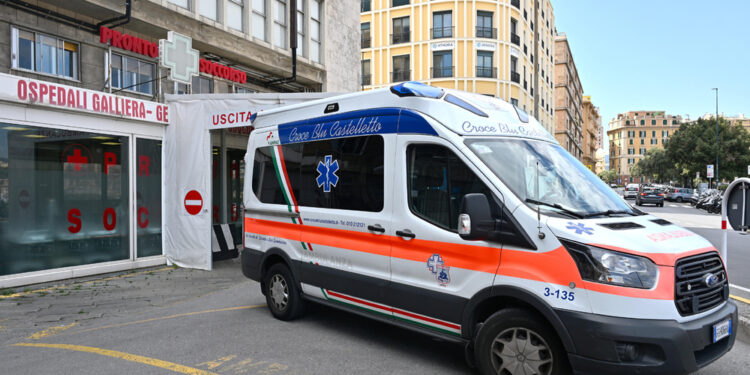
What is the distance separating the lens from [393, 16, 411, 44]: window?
4222 centimetres

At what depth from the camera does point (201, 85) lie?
15.5 metres

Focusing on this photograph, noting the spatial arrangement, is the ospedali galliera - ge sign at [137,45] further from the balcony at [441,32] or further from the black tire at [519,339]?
the balcony at [441,32]

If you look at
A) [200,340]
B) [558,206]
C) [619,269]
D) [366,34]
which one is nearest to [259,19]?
[200,340]

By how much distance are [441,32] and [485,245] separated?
39.8m

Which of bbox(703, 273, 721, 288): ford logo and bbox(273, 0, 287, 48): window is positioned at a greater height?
bbox(273, 0, 287, 48): window

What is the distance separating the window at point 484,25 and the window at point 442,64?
2.89 meters

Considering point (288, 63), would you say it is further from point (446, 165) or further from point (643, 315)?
point (643, 315)

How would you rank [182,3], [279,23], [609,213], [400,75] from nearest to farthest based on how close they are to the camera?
[609,213] → [182,3] → [279,23] → [400,75]

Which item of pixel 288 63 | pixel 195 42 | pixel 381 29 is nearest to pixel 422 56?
pixel 381 29

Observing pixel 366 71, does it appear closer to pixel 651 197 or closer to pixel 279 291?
pixel 651 197

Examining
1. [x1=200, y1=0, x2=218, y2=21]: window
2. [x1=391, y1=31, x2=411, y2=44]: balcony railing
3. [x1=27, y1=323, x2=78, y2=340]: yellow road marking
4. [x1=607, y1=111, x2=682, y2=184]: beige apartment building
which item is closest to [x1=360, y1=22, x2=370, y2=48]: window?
[x1=391, y1=31, x2=411, y2=44]: balcony railing

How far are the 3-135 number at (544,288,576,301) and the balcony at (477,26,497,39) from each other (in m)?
39.6

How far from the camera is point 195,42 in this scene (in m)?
14.4

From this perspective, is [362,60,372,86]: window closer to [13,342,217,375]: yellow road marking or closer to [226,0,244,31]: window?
[226,0,244,31]: window
